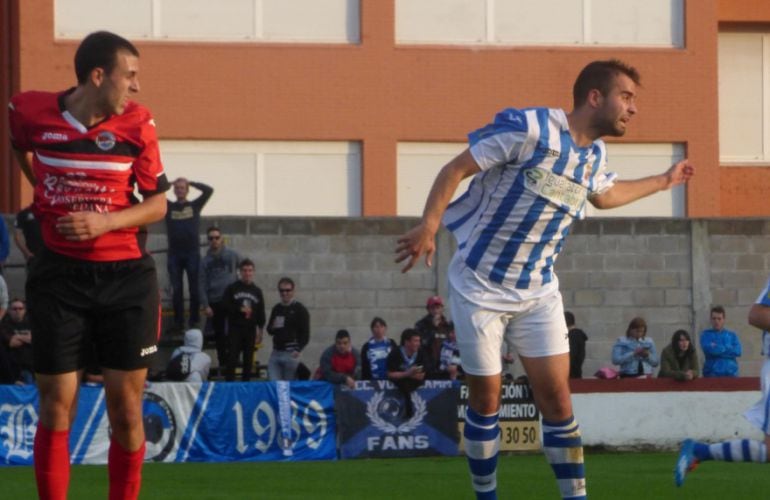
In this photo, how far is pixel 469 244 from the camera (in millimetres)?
8477

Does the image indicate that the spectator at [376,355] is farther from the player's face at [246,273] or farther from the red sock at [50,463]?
the red sock at [50,463]

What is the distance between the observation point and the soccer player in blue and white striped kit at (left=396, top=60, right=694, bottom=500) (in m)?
8.28

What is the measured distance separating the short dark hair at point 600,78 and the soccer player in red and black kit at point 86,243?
238 cm

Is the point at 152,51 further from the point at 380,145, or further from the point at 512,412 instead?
the point at 512,412

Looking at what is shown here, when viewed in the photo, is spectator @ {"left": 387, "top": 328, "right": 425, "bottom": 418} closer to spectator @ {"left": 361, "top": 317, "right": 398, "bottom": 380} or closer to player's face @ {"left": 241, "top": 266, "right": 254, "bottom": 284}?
spectator @ {"left": 361, "top": 317, "right": 398, "bottom": 380}

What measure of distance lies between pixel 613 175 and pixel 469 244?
0.90 metres

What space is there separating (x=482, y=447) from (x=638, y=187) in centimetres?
164

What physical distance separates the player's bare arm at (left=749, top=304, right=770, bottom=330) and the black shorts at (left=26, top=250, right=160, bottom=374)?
338 cm

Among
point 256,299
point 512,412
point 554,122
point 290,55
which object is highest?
point 290,55

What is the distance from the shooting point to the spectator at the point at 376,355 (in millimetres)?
18797

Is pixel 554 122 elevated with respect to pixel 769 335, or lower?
elevated

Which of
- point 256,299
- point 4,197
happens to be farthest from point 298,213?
point 256,299

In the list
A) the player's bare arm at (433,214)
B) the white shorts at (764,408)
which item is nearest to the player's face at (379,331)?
the white shorts at (764,408)

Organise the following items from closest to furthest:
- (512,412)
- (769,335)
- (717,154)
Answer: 1. (769,335)
2. (512,412)
3. (717,154)
